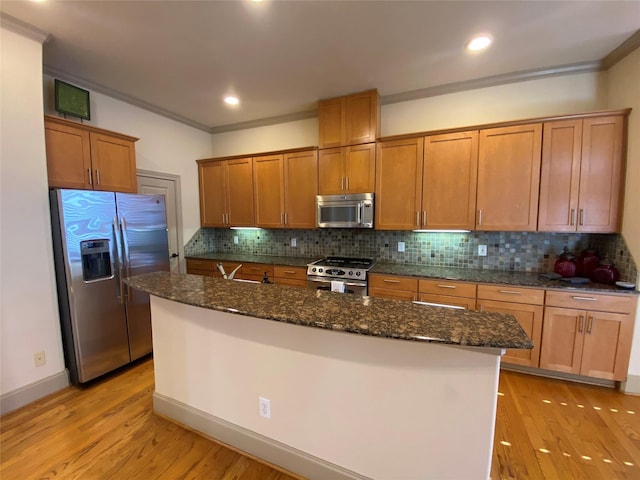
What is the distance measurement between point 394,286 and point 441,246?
2.68 ft

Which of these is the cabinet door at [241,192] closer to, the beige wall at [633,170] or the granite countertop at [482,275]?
the granite countertop at [482,275]

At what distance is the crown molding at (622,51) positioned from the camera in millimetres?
2090

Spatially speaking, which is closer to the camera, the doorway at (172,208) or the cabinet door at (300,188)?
the cabinet door at (300,188)

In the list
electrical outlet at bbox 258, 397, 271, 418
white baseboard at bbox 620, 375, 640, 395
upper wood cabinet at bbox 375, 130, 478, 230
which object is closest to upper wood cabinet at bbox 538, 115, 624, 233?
upper wood cabinet at bbox 375, 130, 478, 230

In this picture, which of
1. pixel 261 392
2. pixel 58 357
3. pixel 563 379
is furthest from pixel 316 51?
pixel 563 379

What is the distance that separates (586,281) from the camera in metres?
2.28

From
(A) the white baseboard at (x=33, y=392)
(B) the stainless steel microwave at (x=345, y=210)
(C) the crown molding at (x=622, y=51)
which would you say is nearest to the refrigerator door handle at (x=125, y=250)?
→ (A) the white baseboard at (x=33, y=392)

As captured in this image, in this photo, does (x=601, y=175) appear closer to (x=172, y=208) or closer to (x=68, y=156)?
(x=68, y=156)

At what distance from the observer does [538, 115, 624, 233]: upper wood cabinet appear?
2.27 meters

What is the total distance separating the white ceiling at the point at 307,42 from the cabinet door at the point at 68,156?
2.29 feet

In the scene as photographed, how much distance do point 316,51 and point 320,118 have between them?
1.00m

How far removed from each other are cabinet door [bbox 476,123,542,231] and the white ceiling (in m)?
0.69

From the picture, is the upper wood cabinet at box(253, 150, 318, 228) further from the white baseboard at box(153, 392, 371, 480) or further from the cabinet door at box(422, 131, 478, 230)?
the white baseboard at box(153, 392, 371, 480)

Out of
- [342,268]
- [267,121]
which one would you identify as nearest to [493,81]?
[342,268]
